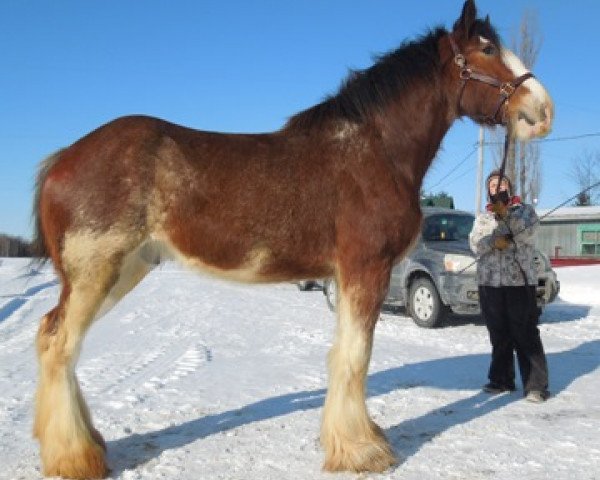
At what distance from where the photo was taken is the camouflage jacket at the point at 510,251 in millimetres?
5305

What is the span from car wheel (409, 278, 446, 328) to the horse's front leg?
5.87m

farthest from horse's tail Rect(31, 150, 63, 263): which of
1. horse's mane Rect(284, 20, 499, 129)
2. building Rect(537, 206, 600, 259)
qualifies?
building Rect(537, 206, 600, 259)

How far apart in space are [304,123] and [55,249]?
1675 millimetres

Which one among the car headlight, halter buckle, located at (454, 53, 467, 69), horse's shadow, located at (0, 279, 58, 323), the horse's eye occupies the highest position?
the horse's eye

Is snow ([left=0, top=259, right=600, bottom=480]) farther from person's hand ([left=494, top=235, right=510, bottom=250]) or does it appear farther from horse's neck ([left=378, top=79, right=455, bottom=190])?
horse's neck ([left=378, top=79, right=455, bottom=190])

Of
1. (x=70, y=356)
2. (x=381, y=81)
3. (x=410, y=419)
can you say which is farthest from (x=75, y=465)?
(x=381, y=81)

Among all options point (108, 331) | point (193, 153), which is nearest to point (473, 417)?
point (193, 153)

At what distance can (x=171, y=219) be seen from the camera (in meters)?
3.35

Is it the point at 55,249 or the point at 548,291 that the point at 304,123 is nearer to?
the point at 55,249

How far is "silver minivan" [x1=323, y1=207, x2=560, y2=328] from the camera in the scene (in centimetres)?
902

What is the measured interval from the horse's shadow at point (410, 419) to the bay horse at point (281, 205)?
33cm

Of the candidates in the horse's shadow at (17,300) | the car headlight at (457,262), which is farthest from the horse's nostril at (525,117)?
the horse's shadow at (17,300)

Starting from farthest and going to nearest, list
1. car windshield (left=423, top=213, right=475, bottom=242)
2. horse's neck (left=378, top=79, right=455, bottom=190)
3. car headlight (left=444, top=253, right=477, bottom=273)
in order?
car windshield (left=423, top=213, right=475, bottom=242)
car headlight (left=444, top=253, right=477, bottom=273)
horse's neck (left=378, top=79, right=455, bottom=190)

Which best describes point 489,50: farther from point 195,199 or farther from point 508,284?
point 508,284
